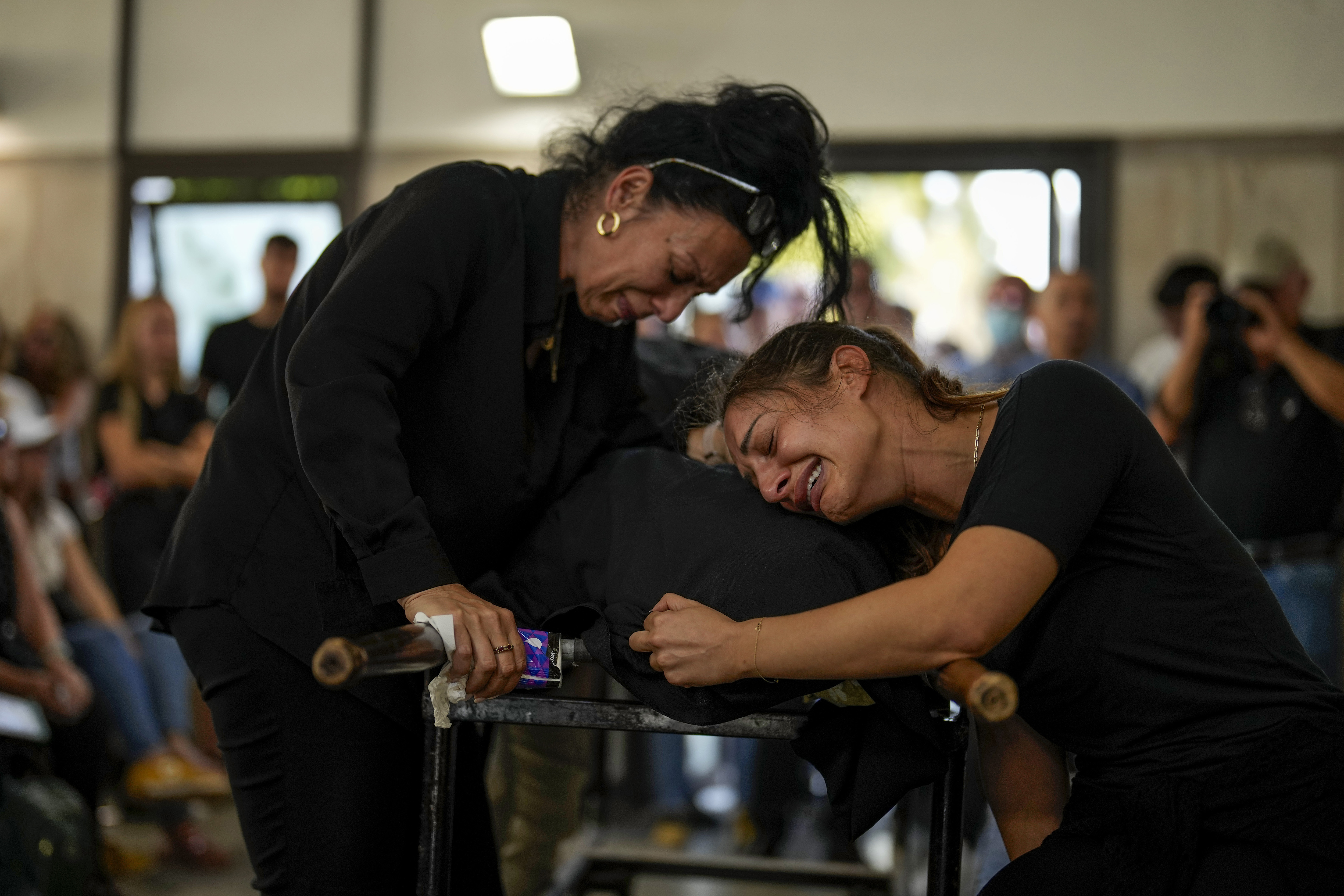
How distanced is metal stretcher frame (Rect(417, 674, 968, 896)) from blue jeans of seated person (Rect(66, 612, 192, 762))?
2.24 m

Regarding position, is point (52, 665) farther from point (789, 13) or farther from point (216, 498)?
point (789, 13)

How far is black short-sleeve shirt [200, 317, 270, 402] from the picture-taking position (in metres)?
4.06

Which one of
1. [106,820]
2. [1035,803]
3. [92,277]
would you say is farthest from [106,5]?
[1035,803]

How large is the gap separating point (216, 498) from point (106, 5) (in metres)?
5.08

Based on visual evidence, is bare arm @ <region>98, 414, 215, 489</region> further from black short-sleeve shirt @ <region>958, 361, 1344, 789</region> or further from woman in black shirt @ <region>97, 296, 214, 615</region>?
black short-sleeve shirt @ <region>958, 361, 1344, 789</region>

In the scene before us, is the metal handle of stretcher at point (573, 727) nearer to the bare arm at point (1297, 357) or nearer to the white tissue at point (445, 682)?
the white tissue at point (445, 682)

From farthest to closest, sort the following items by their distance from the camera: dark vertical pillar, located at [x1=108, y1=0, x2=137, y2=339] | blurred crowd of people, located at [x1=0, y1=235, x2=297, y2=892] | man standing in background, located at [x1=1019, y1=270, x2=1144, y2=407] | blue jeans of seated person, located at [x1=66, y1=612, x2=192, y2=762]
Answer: dark vertical pillar, located at [x1=108, y1=0, x2=137, y2=339] < man standing in background, located at [x1=1019, y1=270, x2=1144, y2=407] < blue jeans of seated person, located at [x1=66, y1=612, x2=192, y2=762] < blurred crowd of people, located at [x1=0, y1=235, x2=297, y2=892]

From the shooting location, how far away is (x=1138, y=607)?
109 centimetres

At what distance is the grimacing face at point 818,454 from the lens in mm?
1206

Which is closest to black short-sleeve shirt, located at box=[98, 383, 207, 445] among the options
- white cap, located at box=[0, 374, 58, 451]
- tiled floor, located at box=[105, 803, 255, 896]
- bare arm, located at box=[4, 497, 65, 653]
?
white cap, located at box=[0, 374, 58, 451]

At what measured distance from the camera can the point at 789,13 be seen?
507cm

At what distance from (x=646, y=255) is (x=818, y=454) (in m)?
0.34

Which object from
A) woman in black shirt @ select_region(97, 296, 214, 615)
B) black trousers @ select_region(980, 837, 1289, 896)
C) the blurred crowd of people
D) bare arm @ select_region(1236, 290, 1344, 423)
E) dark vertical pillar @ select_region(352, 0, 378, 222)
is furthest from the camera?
dark vertical pillar @ select_region(352, 0, 378, 222)

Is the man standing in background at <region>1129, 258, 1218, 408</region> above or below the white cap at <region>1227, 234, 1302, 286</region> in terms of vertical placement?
below
